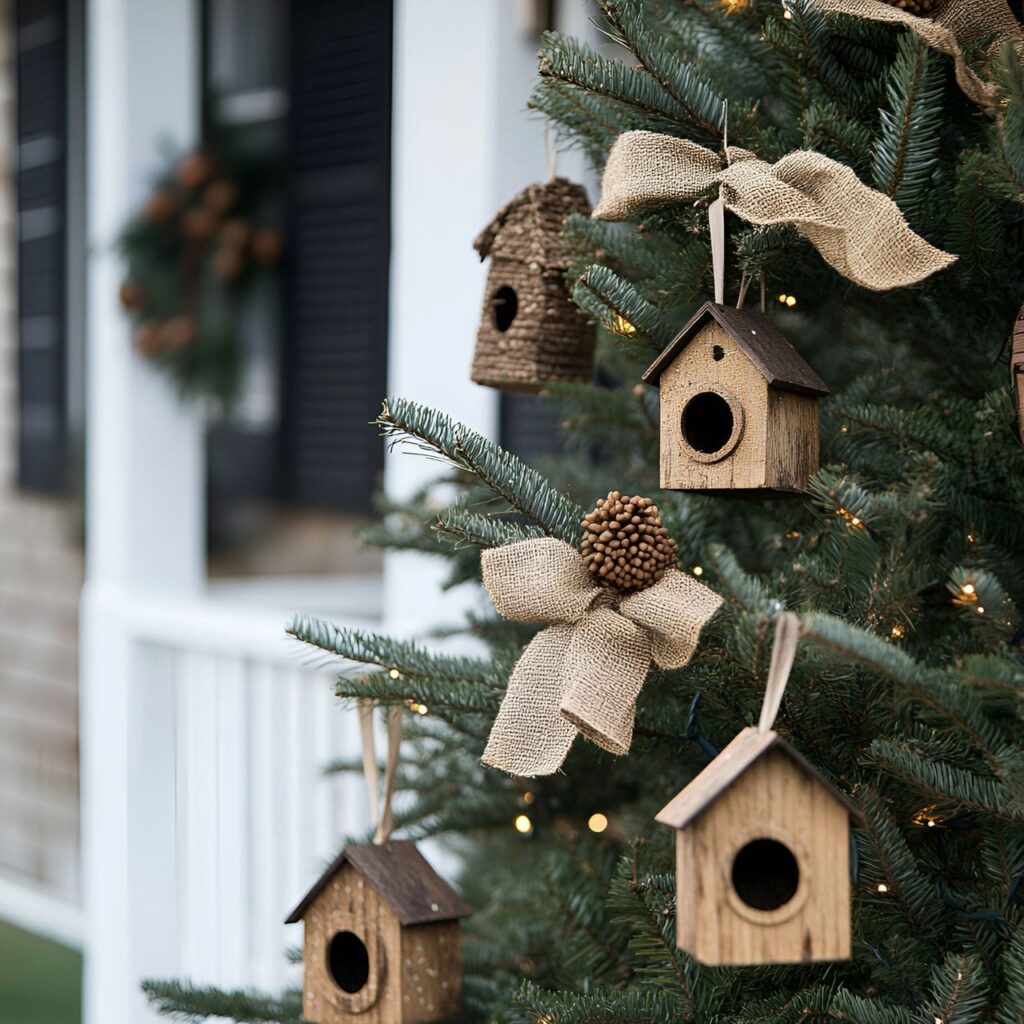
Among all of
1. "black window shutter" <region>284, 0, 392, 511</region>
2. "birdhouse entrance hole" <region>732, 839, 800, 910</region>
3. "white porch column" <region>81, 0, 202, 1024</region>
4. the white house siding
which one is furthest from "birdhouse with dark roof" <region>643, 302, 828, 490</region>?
the white house siding

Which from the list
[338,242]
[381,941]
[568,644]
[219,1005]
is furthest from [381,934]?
[338,242]

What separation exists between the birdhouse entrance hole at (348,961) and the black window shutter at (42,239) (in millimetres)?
3483

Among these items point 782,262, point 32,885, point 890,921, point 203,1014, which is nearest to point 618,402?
point 782,262

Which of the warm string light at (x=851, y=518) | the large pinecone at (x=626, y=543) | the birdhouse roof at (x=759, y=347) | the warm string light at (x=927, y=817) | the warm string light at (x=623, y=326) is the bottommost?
the warm string light at (x=927, y=817)

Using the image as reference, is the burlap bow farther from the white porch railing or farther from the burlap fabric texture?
the white porch railing

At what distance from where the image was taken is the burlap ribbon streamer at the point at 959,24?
1.01 m

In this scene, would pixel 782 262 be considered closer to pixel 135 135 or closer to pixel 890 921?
pixel 890 921

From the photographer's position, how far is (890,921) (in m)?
1.06

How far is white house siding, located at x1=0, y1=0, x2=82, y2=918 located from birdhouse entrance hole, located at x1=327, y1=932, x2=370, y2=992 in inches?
130

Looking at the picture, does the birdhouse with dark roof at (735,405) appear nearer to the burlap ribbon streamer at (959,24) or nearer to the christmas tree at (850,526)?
the christmas tree at (850,526)

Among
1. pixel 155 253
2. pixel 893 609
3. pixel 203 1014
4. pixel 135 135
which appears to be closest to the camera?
pixel 893 609

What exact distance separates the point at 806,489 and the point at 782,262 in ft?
0.71

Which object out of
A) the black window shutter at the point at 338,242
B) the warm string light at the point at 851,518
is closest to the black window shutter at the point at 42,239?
the black window shutter at the point at 338,242

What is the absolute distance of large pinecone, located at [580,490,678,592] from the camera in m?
0.99
